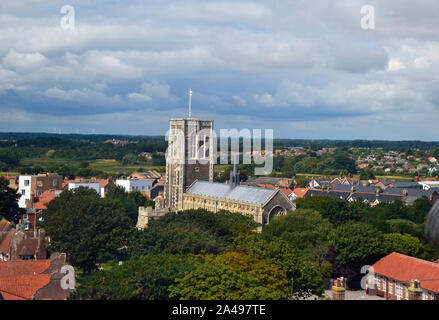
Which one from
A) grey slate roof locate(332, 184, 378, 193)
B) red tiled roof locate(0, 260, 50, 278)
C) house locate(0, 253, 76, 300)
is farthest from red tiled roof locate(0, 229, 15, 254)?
grey slate roof locate(332, 184, 378, 193)

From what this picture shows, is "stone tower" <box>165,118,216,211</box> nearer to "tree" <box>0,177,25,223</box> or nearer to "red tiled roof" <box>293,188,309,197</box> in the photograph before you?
"tree" <box>0,177,25,223</box>

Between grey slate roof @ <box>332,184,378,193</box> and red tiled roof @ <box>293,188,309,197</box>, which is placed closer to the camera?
grey slate roof @ <box>332,184,378,193</box>

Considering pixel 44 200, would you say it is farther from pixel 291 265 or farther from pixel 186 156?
pixel 291 265

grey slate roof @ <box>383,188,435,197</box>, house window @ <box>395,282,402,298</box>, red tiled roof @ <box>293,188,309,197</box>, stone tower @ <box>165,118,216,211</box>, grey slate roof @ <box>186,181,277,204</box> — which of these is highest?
stone tower @ <box>165,118,216,211</box>

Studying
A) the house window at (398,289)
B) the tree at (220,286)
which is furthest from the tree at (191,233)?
the house window at (398,289)

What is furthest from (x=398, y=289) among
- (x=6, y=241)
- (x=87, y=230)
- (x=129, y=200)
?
(x=129, y=200)
